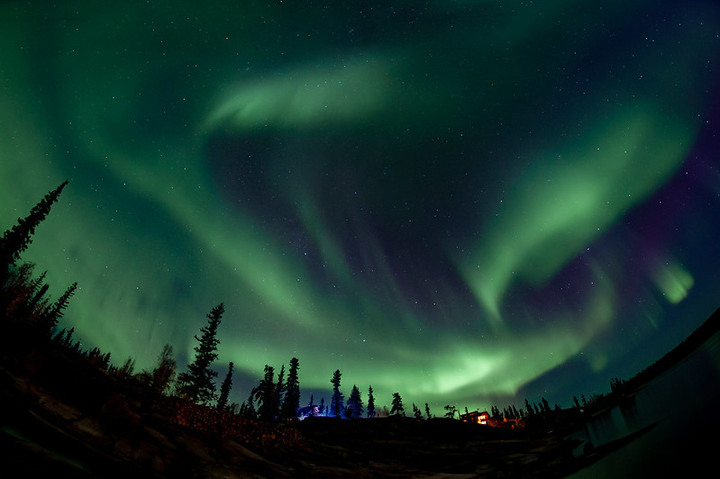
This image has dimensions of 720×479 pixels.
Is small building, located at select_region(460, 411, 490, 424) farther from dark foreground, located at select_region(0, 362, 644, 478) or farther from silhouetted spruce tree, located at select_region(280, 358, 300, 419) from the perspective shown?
dark foreground, located at select_region(0, 362, 644, 478)

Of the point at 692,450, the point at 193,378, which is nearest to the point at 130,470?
the point at 692,450

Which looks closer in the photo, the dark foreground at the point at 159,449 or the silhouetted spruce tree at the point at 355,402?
the dark foreground at the point at 159,449

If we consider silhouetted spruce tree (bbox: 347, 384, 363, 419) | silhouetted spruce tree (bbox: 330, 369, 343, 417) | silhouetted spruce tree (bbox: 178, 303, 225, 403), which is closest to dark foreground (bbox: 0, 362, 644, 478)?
silhouetted spruce tree (bbox: 178, 303, 225, 403)

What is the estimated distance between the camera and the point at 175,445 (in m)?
12.8

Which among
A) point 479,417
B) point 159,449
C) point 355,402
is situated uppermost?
point 355,402

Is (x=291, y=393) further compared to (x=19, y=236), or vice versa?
(x=291, y=393)

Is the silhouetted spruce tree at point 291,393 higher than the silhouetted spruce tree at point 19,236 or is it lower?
lower

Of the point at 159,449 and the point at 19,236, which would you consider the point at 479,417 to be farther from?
the point at 19,236

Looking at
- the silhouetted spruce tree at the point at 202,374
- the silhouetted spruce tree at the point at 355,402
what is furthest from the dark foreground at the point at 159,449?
the silhouetted spruce tree at the point at 355,402

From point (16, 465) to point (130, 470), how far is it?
385 cm

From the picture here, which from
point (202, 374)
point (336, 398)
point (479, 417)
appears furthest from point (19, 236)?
point (479, 417)

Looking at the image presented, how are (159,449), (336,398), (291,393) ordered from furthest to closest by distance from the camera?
(336,398)
(291,393)
(159,449)

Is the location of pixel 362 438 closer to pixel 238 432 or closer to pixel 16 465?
pixel 238 432

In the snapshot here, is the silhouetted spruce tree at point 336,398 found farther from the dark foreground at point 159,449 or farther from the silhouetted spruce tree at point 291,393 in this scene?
the dark foreground at point 159,449
